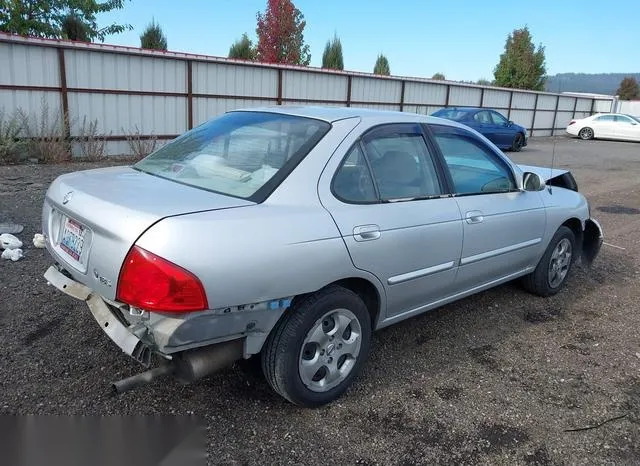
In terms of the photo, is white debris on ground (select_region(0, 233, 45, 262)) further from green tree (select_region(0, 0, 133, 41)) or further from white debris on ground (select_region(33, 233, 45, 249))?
green tree (select_region(0, 0, 133, 41))

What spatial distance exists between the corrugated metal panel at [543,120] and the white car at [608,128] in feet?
5.13

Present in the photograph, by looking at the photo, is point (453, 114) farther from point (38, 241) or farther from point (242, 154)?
point (242, 154)

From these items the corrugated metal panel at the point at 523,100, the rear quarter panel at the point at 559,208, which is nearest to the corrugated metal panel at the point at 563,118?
the corrugated metal panel at the point at 523,100

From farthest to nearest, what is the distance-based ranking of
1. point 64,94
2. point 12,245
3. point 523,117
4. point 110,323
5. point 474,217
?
point 523,117 < point 64,94 < point 12,245 < point 474,217 < point 110,323

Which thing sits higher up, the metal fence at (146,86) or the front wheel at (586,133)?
the metal fence at (146,86)

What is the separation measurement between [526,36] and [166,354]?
39.2m

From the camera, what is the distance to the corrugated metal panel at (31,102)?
1088 centimetres

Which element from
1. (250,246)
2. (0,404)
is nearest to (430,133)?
(250,246)

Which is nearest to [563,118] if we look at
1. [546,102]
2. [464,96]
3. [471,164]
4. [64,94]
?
[546,102]

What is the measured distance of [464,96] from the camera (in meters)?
24.1

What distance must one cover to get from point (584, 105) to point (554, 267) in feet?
107

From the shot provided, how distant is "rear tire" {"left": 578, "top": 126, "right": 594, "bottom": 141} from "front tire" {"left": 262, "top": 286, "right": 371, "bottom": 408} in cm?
2851

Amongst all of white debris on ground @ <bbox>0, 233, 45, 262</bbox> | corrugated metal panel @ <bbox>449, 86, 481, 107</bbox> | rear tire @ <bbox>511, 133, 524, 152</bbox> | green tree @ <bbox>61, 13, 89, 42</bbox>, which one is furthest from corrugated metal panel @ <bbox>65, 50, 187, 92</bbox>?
corrugated metal panel @ <bbox>449, 86, 481, 107</bbox>

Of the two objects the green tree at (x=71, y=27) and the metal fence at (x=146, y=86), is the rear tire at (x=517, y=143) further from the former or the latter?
the green tree at (x=71, y=27)
